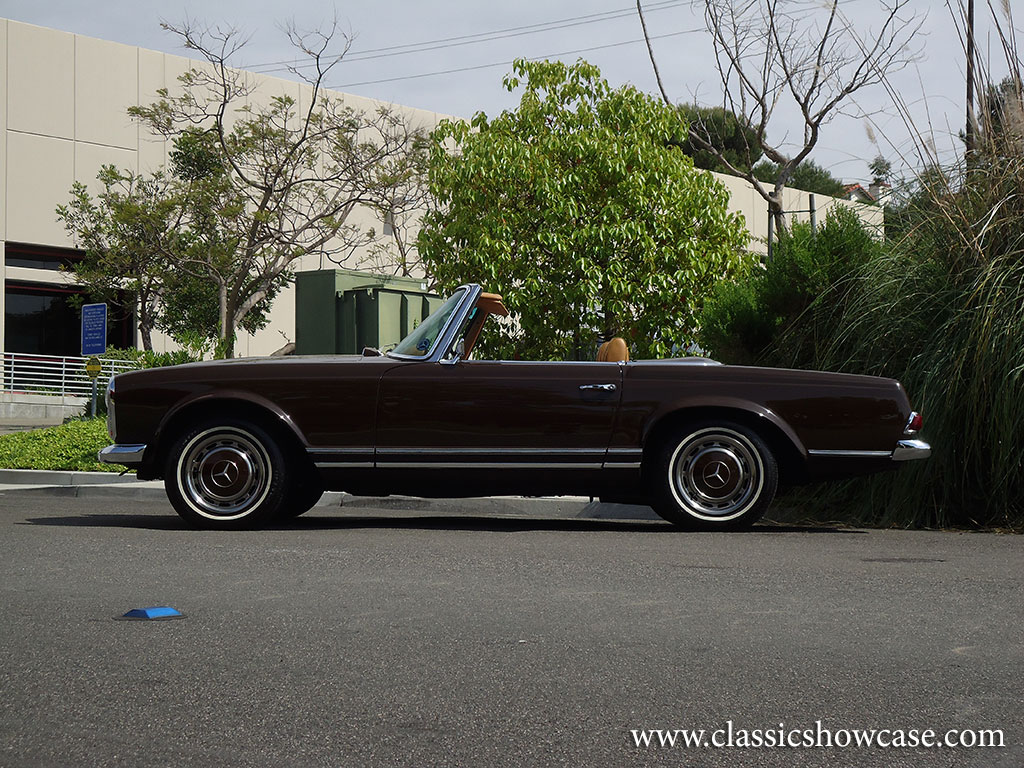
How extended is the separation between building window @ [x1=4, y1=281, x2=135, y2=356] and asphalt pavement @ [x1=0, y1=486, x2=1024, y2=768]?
3168cm

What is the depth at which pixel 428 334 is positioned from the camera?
25.8 ft

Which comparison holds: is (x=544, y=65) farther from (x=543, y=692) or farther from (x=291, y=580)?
(x=543, y=692)

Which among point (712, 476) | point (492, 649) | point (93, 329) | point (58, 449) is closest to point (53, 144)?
point (93, 329)

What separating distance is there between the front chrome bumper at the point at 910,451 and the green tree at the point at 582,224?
8.11 meters

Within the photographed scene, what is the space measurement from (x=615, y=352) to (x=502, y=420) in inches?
39.0

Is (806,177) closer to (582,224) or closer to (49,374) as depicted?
(49,374)

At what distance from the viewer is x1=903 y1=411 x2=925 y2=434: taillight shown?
24.5 ft

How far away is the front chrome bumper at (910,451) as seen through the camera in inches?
293

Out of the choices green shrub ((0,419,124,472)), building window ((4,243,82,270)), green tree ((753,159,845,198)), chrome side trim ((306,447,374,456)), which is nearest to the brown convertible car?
chrome side trim ((306,447,374,456))

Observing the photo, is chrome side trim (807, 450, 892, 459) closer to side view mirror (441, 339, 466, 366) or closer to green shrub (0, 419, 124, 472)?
side view mirror (441, 339, 466, 366)

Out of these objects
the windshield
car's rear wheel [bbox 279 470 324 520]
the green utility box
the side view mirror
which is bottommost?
car's rear wheel [bbox 279 470 324 520]

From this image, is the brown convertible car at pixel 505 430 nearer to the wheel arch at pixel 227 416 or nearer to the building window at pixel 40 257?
the wheel arch at pixel 227 416

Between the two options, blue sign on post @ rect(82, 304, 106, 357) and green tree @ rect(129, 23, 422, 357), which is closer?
blue sign on post @ rect(82, 304, 106, 357)

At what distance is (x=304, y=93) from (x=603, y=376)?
35890 mm
